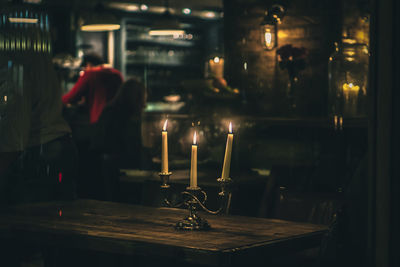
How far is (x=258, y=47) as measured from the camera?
4.67 m

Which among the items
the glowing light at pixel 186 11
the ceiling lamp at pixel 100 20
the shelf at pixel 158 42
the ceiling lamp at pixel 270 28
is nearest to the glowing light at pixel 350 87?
the ceiling lamp at pixel 270 28

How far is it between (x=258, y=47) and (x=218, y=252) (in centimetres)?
296

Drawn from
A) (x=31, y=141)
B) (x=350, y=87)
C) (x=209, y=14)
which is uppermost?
(x=209, y=14)

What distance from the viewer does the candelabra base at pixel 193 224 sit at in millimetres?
2287

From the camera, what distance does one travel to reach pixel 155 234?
7.21 feet

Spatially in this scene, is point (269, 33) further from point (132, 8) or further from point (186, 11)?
point (132, 8)

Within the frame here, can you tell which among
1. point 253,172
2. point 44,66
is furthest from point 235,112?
point 44,66

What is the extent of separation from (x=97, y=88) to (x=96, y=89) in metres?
0.02

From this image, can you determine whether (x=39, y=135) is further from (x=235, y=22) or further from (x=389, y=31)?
(x=235, y=22)

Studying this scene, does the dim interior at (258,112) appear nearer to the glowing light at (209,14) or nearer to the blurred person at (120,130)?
the blurred person at (120,130)

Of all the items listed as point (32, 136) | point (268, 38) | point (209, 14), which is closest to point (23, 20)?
point (32, 136)

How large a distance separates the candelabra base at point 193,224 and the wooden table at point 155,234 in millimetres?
31

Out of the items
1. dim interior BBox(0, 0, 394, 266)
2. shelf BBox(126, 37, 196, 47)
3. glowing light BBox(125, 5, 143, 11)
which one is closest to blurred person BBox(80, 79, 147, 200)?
dim interior BBox(0, 0, 394, 266)

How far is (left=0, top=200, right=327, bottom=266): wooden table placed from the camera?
1984 millimetres
